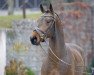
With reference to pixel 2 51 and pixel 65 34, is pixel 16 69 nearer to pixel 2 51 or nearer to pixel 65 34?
pixel 2 51

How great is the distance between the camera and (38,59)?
14953mm

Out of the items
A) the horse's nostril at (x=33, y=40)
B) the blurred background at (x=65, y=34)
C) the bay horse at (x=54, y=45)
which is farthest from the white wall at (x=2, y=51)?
the horse's nostril at (x=33, y=40)

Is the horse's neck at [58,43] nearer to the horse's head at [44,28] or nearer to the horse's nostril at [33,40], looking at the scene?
the horse's head at [44,28]

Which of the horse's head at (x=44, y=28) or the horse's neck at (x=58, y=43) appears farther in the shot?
the horse's neck at (x=58, y=43)

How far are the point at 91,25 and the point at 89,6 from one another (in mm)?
585

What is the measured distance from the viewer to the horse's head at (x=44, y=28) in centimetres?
932

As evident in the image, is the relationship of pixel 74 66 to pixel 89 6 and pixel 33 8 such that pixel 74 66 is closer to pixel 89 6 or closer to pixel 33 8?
pixel 89 6

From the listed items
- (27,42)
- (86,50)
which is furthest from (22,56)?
(86,50)

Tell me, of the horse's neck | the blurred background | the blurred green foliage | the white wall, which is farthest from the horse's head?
the blurred green foliage

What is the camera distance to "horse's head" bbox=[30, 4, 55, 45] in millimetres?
9320

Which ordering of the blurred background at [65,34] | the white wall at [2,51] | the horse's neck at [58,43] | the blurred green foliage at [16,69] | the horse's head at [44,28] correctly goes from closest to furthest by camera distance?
the horse's head at [44,28]
the horse's neck at [58,43]
the white wall at [2,51]
the blurred green foliage at [16,69]
the blurred background at [65,34]

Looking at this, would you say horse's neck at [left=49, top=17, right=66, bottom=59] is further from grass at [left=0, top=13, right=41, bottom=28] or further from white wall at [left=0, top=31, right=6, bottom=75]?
grass at [left=0, top=13, right=41, bottom=28]

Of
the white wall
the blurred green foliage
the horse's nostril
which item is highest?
the horse's nostril

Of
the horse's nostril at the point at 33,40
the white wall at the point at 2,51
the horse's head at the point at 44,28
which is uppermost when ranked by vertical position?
the horse's head at the point at 44,28
